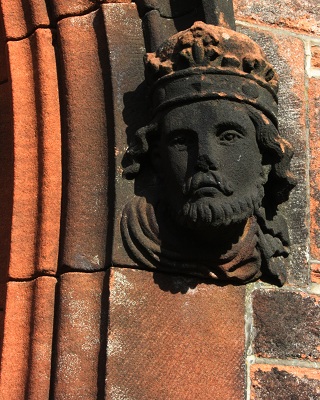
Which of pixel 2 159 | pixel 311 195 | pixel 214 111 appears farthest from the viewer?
pixel 2 159

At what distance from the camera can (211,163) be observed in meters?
2.32

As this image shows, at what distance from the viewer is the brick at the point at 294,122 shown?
264cm

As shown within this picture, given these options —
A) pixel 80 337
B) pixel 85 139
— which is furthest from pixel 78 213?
pixel 80 337

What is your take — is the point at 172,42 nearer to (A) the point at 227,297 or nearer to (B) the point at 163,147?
(B) the point at 163,147

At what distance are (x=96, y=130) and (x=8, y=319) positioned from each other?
0.61m

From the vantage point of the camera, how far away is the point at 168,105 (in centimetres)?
243

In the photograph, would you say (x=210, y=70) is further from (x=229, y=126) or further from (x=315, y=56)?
(x=315, y=56)

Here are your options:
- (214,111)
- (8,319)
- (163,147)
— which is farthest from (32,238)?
(214,111)

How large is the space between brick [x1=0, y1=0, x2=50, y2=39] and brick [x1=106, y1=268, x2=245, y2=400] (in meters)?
0.91

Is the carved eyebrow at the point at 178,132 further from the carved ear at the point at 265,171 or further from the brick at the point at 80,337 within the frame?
the brick at the point at 80,337

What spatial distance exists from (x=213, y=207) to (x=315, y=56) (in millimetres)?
876

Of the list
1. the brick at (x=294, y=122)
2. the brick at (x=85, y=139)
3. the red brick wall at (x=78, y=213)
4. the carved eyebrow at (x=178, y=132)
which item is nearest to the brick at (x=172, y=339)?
the red brick wall at (x=78, y=213)

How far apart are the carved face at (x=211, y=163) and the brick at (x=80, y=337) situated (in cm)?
32

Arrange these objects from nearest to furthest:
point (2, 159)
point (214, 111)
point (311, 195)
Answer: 1. point (214, 111)
2. point (311, 195)
3. point (2, 159)
